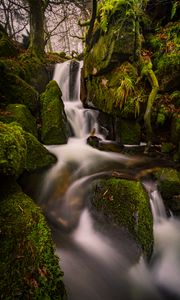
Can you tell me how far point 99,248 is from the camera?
3.65 meters

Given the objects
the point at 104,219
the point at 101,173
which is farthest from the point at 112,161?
the point at 104,219

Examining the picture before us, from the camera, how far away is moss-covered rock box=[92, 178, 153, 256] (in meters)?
3.53

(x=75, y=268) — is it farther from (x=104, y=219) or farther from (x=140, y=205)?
(x=140, y=205)

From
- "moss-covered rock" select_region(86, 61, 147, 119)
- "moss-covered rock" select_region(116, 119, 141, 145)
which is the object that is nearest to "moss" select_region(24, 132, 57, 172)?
"moss-covered rock" select_region(116, 119, 141, 145)

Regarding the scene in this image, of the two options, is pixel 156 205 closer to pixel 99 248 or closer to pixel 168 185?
Answer: pixel 168 185

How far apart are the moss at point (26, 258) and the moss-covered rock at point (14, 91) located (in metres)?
4.38

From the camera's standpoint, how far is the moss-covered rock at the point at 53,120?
6508mm

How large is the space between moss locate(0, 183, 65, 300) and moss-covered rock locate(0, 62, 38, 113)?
4.38 m

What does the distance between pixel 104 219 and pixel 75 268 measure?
85cm

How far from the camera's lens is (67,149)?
21.1ft

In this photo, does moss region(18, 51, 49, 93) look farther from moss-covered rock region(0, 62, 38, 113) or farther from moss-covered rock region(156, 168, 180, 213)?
moss-covered rock region(156, 168, 180, 213)

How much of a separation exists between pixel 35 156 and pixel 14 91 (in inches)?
89.3

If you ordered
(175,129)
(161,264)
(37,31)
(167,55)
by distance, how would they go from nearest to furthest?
(161,264)
(175,129)
(167,55)
(37,31)

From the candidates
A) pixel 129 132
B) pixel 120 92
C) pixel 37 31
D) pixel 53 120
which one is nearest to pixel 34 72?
pixel 37 31
